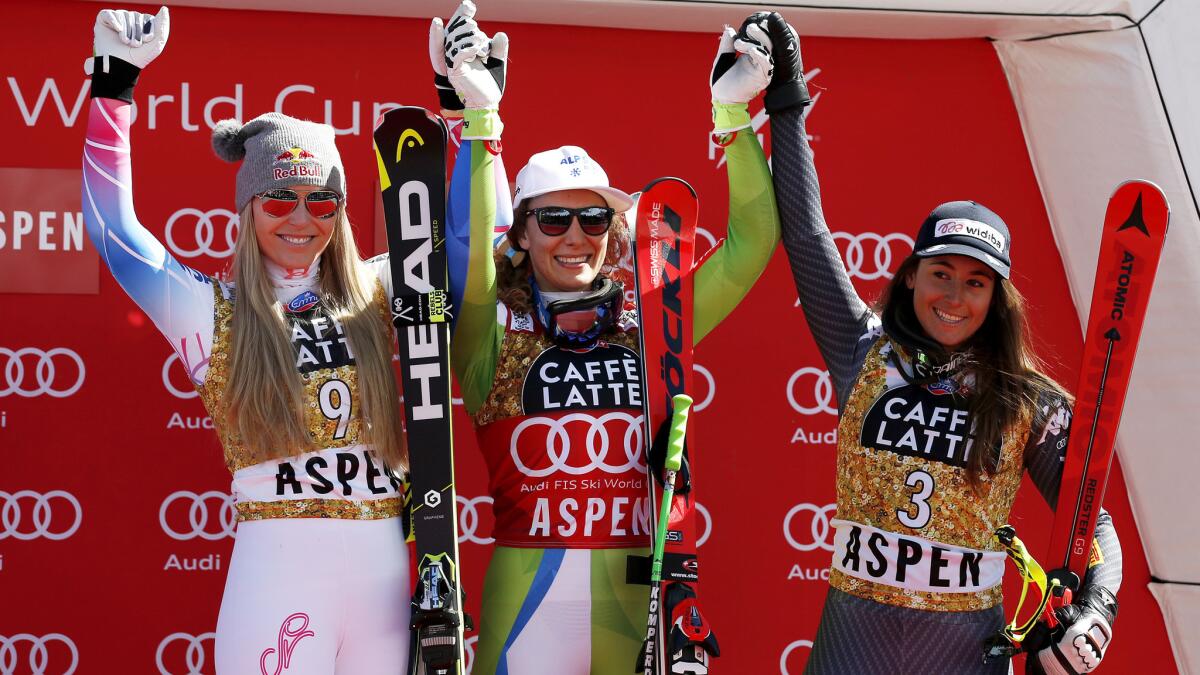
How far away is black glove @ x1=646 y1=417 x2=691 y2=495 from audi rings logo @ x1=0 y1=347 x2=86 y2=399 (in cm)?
202

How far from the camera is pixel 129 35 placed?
3.06m

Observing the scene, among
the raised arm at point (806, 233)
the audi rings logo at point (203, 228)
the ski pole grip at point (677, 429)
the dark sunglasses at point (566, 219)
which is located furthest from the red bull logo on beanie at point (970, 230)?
the audi rings logo at point (203, 228)

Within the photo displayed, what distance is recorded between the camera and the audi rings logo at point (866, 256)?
4438 millimetres

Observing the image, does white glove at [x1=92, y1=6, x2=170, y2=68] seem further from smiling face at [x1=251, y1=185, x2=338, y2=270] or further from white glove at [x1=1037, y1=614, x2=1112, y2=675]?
white glove at [x1=1037, y1=614, x2=1112, y2=675]

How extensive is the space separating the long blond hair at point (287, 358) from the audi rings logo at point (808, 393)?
1709mm

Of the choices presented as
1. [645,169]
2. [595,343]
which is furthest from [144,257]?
[645,169]

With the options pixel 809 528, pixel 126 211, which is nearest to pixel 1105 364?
pixel 809 528

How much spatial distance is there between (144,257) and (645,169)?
1879mm

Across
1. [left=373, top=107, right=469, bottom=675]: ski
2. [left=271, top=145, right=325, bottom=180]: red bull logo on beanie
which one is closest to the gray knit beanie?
Answer: [left=271, top=145, right=325, bottom=180]: red bull logo on beanie

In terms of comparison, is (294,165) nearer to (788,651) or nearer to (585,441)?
(585,441)

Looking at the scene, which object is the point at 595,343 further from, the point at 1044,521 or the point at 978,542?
the point at 1044,521

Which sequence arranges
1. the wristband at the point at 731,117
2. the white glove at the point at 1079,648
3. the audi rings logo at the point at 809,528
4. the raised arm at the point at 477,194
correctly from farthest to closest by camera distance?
the audi rings logo at the point at 809,528 < the wristband at the point at 731,117 < the raised arm at the point at 477,194 < the white glove at the point at 1079,648

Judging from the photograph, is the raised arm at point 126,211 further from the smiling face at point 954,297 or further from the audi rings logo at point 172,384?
the smiling face at point 954,297

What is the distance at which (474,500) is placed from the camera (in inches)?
167
